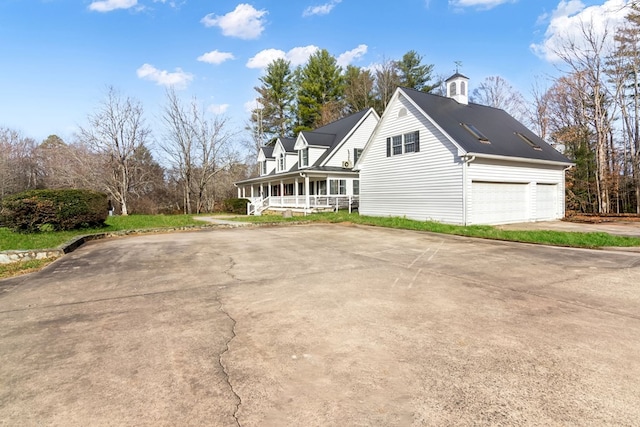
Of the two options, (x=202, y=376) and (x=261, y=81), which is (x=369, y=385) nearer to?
(x=202, y=376)

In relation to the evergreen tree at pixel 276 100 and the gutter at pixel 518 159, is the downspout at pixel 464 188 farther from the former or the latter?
the evergreen tree at pixel 276 100

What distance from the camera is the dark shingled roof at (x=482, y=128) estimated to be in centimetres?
1459

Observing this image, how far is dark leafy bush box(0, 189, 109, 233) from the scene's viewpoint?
11.5m

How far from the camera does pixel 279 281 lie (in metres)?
5.58

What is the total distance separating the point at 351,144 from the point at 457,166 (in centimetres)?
1140

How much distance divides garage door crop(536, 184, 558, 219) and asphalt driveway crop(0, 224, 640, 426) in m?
11.7

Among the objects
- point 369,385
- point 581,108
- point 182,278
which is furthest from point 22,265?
point 581,108

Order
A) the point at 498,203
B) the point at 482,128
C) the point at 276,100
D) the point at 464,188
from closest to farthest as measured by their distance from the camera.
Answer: the point at 464,188 < the point at 498,203 < the point at 482,128 < the point at 276,100

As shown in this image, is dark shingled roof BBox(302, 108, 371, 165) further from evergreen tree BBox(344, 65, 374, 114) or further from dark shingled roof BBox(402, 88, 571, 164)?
evergreen tree BBox(344, 65, 374, 114)

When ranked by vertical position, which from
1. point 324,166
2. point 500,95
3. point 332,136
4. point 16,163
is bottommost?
point 324,166

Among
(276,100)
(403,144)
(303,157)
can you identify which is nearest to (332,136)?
(303,157)

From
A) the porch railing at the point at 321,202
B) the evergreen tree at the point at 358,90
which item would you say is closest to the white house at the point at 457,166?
the porch railing at the point at 321,202

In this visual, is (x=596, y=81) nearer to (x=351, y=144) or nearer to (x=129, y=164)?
(x=351, y=144)

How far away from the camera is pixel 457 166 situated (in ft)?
46.4
